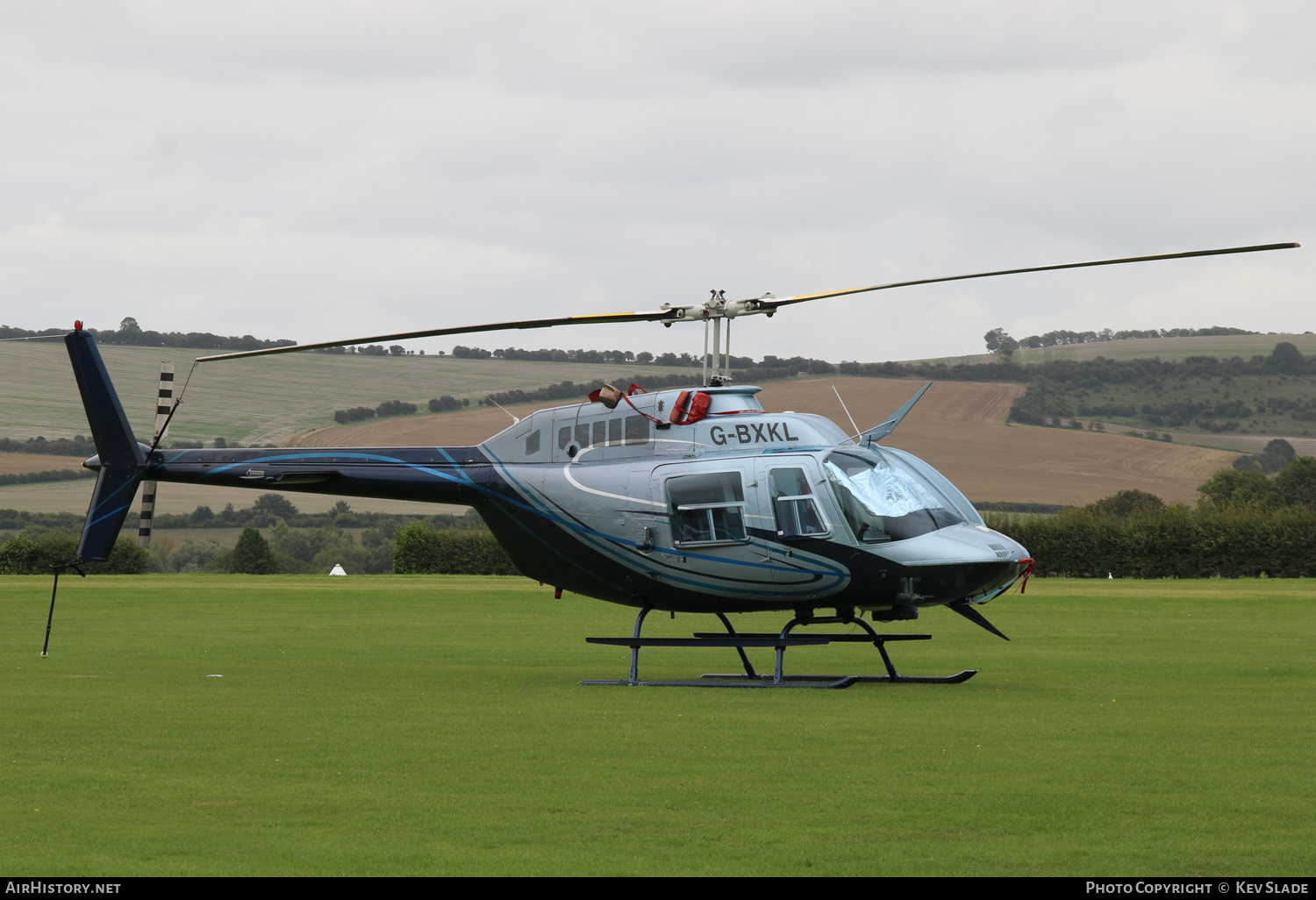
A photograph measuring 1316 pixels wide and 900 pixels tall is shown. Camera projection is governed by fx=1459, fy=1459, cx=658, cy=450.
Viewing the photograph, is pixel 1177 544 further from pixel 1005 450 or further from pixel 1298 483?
pixel 1005 450

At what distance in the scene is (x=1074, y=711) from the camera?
1393 centimetres

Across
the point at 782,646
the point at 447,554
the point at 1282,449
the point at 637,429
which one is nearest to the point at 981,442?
the point at 1282,449

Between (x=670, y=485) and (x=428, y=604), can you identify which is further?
(x=428, y=604)

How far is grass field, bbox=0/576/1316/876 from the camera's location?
7773 millimetres

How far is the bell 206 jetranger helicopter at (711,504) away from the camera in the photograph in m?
16.1

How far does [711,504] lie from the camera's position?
1681 cm

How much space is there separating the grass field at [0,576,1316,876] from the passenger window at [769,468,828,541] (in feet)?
5.93

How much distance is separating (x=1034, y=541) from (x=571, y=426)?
44.5 m

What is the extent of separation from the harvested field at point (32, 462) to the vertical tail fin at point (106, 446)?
345 ft

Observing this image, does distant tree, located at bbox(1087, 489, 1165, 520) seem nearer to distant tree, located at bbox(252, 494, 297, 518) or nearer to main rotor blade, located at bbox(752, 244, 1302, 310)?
distant tree, located at bbox(252, 494, 297, 518)

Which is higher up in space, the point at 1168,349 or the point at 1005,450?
the point at 1168,349

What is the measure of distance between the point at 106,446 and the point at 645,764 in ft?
39.6
